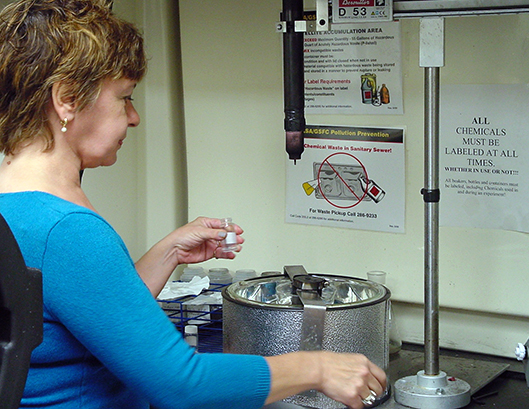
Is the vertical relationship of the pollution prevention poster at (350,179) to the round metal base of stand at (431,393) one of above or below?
above

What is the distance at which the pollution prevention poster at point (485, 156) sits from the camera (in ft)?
4.40

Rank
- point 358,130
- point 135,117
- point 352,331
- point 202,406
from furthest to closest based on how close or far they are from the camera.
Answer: point 358,130 → point 352,331 → point 135,117 → point 202,406

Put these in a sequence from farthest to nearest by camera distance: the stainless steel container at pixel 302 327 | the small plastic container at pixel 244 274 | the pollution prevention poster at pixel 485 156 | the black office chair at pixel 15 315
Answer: the small plastic container at pixel 244 274 < the pollution prevention poster at pixel 485 156 < the stainless steel container at pixel 302 327 < the black office chair at pixel 15 315

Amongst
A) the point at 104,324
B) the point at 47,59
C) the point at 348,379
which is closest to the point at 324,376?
the point at 348,379

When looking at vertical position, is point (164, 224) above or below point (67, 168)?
below

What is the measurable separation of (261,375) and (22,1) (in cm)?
52

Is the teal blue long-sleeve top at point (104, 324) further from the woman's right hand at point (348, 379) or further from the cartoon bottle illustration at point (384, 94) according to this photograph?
the cartoon bottle illustration at point (384, 94)

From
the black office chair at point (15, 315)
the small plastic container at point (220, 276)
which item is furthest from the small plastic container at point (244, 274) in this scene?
the black office chair at point (15, 315)

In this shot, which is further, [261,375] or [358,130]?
[358,130]

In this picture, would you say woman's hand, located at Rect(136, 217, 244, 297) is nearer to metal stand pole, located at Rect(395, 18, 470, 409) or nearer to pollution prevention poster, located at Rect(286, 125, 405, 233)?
metal stand pole, located at Rect(395, 18, 470, 409)

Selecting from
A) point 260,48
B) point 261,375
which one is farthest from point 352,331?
point 260,48

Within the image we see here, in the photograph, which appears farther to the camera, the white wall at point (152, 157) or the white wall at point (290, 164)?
the white wall at point (152, 157)

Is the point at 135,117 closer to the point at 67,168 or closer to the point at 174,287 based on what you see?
the point at 67,168

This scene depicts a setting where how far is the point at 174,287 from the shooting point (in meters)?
1.58
